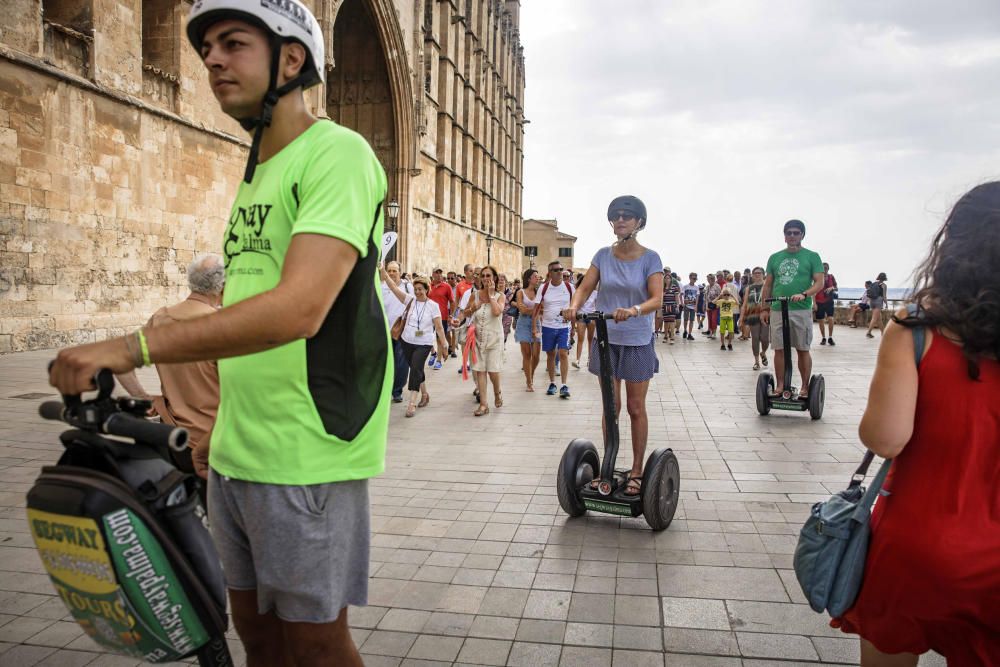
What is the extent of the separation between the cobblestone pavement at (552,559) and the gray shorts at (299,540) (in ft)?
4.49

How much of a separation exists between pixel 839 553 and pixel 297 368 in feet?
4.72

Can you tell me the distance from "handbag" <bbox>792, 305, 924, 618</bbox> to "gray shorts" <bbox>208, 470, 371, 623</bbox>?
3.91 ft

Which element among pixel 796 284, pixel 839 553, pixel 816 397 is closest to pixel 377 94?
pixel 796 284

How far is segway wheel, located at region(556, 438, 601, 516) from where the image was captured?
4430mm

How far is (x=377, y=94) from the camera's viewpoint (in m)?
30.2

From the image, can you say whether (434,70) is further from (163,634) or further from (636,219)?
(163,634)

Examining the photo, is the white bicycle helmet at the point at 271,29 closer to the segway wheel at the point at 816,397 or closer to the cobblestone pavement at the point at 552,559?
the cobblestone pavement at the point at 552,559

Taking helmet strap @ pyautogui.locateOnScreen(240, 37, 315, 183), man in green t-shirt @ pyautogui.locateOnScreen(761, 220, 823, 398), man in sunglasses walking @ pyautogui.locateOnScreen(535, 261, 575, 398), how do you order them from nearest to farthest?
helmet strap @ pyautogui.locateOnScreen(240, 37, 315, 183)
man in green t-shirt @ pyautogui.locateOnScreen(761, 220, 823, 398)
man in sunglasses walking @ pyautogui.locateOnScreen(535, 261, 575, 398)

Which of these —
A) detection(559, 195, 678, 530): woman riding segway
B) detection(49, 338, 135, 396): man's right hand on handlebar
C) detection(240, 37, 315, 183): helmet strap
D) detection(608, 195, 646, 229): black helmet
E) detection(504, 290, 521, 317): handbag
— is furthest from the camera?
detection(504, 290, 521, 317): handbag

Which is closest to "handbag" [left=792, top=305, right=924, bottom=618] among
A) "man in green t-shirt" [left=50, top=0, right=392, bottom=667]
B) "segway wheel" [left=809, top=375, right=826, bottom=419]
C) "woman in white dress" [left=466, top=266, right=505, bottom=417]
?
"man in green t-shirt" [left=50, top=0, right=392, bottom=667]

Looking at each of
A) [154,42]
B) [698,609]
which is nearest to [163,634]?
[698,609]

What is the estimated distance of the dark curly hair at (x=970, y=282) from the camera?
168 cm

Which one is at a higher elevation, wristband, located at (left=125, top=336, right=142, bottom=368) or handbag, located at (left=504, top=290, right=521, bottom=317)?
wristband, located at (left=125, top=336, right=142, bottom=368)

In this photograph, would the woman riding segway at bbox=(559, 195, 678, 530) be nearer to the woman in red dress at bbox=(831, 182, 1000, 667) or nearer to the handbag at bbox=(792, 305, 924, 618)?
the handbag at bbox=(792, 305, 924, 618)
